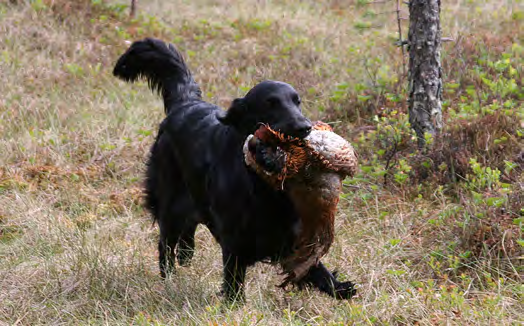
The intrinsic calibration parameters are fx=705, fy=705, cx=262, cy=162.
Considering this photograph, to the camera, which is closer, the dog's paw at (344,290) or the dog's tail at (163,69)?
the dog's paw at (344,290)

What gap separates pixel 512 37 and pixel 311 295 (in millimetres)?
5382

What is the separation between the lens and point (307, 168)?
128 inches

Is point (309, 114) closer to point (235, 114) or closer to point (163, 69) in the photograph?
point (163, 69)

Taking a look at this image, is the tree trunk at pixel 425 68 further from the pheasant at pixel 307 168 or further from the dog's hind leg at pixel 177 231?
the pheasant at pixel 307 168

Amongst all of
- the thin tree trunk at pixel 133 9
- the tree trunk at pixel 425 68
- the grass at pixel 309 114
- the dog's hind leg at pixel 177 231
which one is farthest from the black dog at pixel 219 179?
the thin tree trunk at pixel 133 9

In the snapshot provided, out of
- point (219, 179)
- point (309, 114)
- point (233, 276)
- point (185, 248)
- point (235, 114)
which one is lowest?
point (185, 248)

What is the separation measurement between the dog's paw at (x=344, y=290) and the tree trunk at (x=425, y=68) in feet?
7.06

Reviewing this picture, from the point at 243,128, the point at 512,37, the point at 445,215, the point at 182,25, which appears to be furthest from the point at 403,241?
the point at 182,25

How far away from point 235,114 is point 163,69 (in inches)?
48.8

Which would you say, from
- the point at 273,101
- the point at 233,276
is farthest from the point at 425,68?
the point at 233,276

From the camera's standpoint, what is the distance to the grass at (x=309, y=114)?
12.1 feet

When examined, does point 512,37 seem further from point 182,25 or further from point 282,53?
point 182,25

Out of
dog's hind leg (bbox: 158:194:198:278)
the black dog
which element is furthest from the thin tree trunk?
dog's hind leg (bbox: 158:194:198:278)

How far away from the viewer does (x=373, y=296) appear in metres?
3.72
